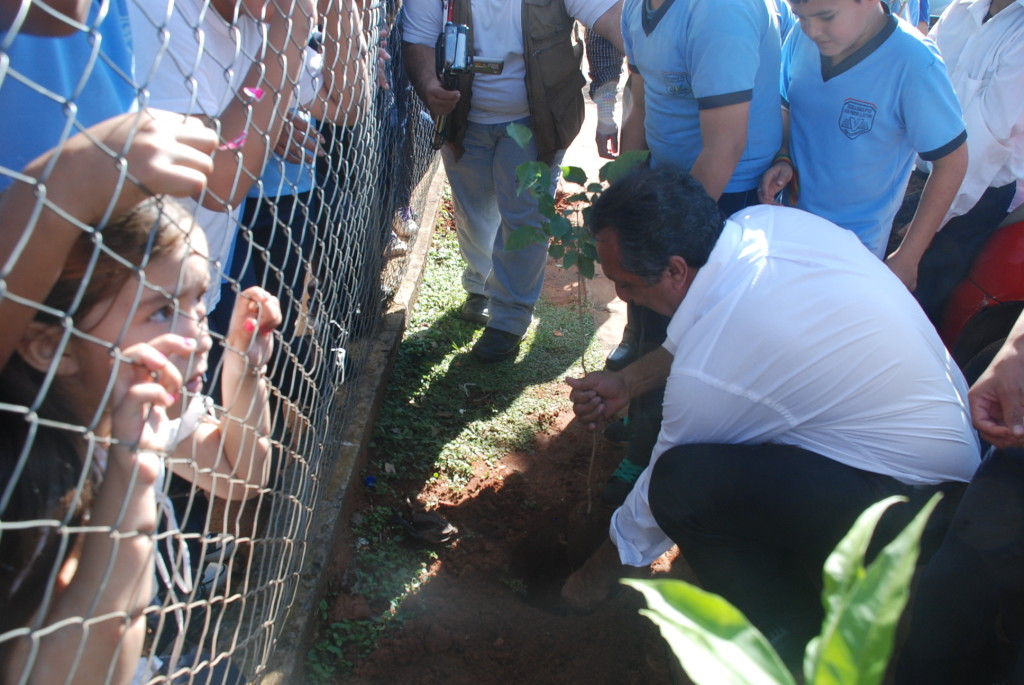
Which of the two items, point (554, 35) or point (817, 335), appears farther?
point (554, 35)

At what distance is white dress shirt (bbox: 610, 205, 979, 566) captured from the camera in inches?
78.2

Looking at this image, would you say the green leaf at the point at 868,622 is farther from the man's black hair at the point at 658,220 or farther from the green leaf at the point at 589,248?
the green leaf at the point at 589,248

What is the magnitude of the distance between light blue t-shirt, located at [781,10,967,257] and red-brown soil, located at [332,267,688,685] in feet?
4.42

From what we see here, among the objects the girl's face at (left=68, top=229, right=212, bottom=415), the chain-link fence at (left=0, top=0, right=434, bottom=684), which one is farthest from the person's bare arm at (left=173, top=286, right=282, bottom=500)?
the girl's face at (left=68, top=229, right=212, bottom=415)

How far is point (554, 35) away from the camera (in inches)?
127

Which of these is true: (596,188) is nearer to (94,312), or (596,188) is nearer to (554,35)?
(554,35)

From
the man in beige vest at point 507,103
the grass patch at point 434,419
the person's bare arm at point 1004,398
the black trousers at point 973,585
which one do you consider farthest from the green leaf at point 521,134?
the black trousers at point 973,585

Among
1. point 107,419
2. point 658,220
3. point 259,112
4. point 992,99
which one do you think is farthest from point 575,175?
point 107,419

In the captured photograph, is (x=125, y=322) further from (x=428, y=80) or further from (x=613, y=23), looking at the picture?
(x=613, y=23)

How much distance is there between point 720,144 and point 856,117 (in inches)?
17.8

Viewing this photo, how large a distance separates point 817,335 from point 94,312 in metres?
1.62

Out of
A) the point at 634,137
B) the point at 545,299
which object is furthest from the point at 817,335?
the point at 545,299

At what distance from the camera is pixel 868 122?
2529 mm

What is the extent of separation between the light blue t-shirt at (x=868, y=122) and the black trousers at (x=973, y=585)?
3.40ft
